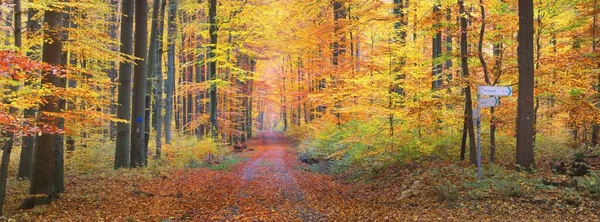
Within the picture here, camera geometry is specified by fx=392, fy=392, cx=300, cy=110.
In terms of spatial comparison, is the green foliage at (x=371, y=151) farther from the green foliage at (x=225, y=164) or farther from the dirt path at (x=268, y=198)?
the green foliage at (x=225, y=164)

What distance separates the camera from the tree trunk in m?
14.6

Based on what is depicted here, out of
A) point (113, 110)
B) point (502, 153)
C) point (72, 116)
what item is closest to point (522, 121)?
point (502, 153)

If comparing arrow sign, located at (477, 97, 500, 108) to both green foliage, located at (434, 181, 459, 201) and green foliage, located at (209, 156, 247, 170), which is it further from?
green foliage, located at (209, 156, 247, 170)

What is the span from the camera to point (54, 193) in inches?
384

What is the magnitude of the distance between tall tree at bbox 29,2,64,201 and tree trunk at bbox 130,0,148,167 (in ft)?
17.3

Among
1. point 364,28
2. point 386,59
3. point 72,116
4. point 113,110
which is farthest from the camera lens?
point 113,110

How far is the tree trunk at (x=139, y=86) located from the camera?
47.8 ft

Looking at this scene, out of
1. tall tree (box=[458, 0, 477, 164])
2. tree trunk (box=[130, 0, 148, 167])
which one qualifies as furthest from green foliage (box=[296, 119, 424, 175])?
tree trunk (box=[130, 0, 148, 167])

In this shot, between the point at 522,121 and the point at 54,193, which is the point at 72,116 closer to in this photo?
the point at 54,193

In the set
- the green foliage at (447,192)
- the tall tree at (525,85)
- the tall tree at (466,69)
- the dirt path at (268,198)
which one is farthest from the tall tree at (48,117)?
the tall tree at (525,85)

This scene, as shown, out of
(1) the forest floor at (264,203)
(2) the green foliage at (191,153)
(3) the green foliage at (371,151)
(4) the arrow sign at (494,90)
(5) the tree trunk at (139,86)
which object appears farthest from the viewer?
(2) the green foliage at (191,153)

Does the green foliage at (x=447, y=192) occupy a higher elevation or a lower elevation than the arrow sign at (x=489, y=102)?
lower

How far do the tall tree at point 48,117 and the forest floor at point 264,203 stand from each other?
58 cm

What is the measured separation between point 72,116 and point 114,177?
3.80m
